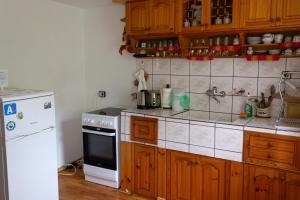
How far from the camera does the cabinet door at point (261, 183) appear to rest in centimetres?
230

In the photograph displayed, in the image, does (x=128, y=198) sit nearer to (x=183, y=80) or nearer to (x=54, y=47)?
(x=183, y=80)

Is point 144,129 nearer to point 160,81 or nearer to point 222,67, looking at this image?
point 160,81

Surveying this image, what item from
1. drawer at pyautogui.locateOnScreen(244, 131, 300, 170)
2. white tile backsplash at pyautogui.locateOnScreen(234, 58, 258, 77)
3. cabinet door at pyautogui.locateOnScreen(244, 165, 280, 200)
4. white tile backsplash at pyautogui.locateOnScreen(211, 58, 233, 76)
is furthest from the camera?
white tile backsplash at pyautogui.locateOnScreen(211, 58, 233, 76)

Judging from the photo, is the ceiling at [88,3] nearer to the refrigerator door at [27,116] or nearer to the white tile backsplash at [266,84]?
the refrigerator door at [27,116]

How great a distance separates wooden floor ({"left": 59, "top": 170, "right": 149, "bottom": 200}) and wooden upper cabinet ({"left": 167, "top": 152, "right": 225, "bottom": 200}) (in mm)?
521

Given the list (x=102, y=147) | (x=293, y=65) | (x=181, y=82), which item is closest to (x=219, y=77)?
(x=181, y=82)

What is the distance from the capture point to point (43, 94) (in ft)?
8.29

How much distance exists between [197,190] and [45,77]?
2.19 metres

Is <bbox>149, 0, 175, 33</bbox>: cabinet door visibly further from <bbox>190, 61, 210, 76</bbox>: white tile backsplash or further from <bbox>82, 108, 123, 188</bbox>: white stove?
<bbox>82, 108, 123, 188</bbox>: white stove

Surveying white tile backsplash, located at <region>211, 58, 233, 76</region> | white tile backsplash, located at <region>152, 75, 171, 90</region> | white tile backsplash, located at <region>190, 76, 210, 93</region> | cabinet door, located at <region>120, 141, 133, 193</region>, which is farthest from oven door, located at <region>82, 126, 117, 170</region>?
white tile backsplash, located at <region>211, 58, 233, 76</region>

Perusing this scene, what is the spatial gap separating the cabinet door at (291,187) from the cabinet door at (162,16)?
1.73 m

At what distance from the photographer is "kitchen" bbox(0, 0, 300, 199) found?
2633 millimetres

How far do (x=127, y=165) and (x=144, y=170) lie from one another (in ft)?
0.72

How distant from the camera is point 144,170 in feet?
9.73
